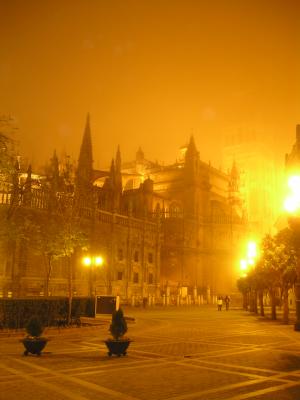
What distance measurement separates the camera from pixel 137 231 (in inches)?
2287

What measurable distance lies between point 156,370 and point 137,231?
155ft

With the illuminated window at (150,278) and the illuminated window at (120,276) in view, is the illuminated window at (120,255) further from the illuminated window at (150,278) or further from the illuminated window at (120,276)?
the illuminated window at (150,278)

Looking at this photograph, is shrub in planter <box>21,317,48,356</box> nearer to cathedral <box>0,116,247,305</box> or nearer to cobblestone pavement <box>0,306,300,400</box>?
cobblestone pavement <box>0,306,300,400</box>

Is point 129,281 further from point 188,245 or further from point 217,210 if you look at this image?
point 217,210

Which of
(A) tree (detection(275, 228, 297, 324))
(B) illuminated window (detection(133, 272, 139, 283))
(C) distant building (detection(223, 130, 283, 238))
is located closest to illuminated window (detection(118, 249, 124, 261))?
(B) illuminated window (detection(133, 272, 139, 283))

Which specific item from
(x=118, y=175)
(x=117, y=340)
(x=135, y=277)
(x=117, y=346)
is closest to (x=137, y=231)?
(x=135, y=277)

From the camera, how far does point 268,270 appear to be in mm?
30188

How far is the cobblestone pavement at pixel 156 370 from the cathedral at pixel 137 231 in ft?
38.0

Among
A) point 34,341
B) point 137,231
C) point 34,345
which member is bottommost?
point 34,345

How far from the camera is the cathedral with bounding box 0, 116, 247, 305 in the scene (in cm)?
3847

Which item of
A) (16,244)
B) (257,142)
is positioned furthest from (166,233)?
(257,142)

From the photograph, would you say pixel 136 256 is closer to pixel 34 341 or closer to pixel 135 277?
pixel 135 277

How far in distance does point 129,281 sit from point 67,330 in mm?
34885

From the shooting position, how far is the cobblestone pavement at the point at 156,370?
8531 millimetres
